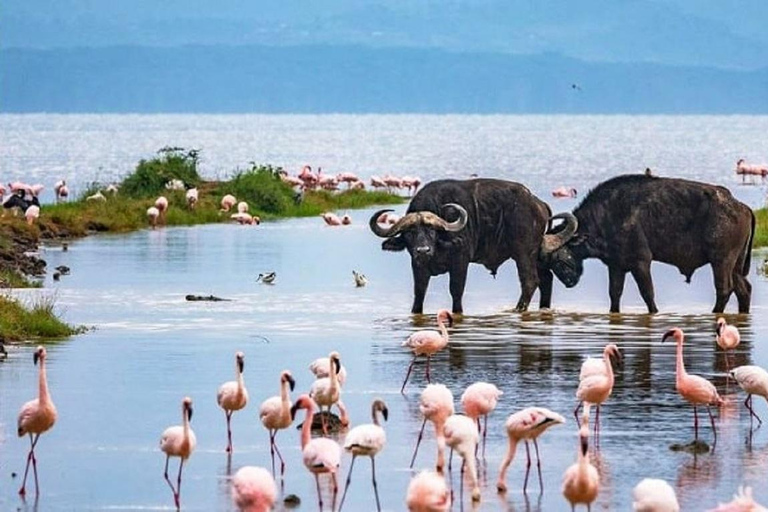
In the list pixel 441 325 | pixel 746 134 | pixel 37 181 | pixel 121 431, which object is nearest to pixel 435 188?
pixel 441 325

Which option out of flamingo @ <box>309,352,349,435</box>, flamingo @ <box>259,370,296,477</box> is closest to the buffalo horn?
flamingo @ <box>309,352,349,435</box>

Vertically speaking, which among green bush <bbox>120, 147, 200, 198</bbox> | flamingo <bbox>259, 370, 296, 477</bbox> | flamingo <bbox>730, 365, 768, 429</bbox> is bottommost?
flamingo <bbox>259, 370, 296, 477</bbox>

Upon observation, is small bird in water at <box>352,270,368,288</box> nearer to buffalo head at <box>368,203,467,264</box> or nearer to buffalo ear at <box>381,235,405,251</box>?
buffalo ear at <box>381,235,405,251</box>

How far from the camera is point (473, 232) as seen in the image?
86.8 ft

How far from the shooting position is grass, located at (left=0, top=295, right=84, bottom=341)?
22.8 m

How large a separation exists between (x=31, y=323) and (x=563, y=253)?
6.68 metres

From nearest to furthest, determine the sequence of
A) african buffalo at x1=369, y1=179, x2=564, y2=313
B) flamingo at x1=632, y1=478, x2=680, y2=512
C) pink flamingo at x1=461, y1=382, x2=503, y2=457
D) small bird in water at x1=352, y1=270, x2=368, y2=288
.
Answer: flamingo at x1=632, y1=478, x2=680, y2=512, pink flamingo at x1=461, y1=382, x2=503, y2=457, african buffalo at x1=369, y1=179, x2=564, y2=313, small bird in water at x1=352, y1=270, x2=368, y2=288

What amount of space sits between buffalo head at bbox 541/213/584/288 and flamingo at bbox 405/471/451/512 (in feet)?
44.8

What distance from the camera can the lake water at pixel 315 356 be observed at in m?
15.5

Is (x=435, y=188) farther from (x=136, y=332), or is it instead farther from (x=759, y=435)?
(x=759, y=435)

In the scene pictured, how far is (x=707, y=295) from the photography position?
29.4 meters

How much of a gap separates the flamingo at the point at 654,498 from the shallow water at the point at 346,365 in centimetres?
141

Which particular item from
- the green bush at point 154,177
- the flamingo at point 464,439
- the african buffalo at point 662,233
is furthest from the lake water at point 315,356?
the green bush at point 154,177

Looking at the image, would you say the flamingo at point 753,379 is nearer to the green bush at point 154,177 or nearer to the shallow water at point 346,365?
the shallow water at point 346,365
